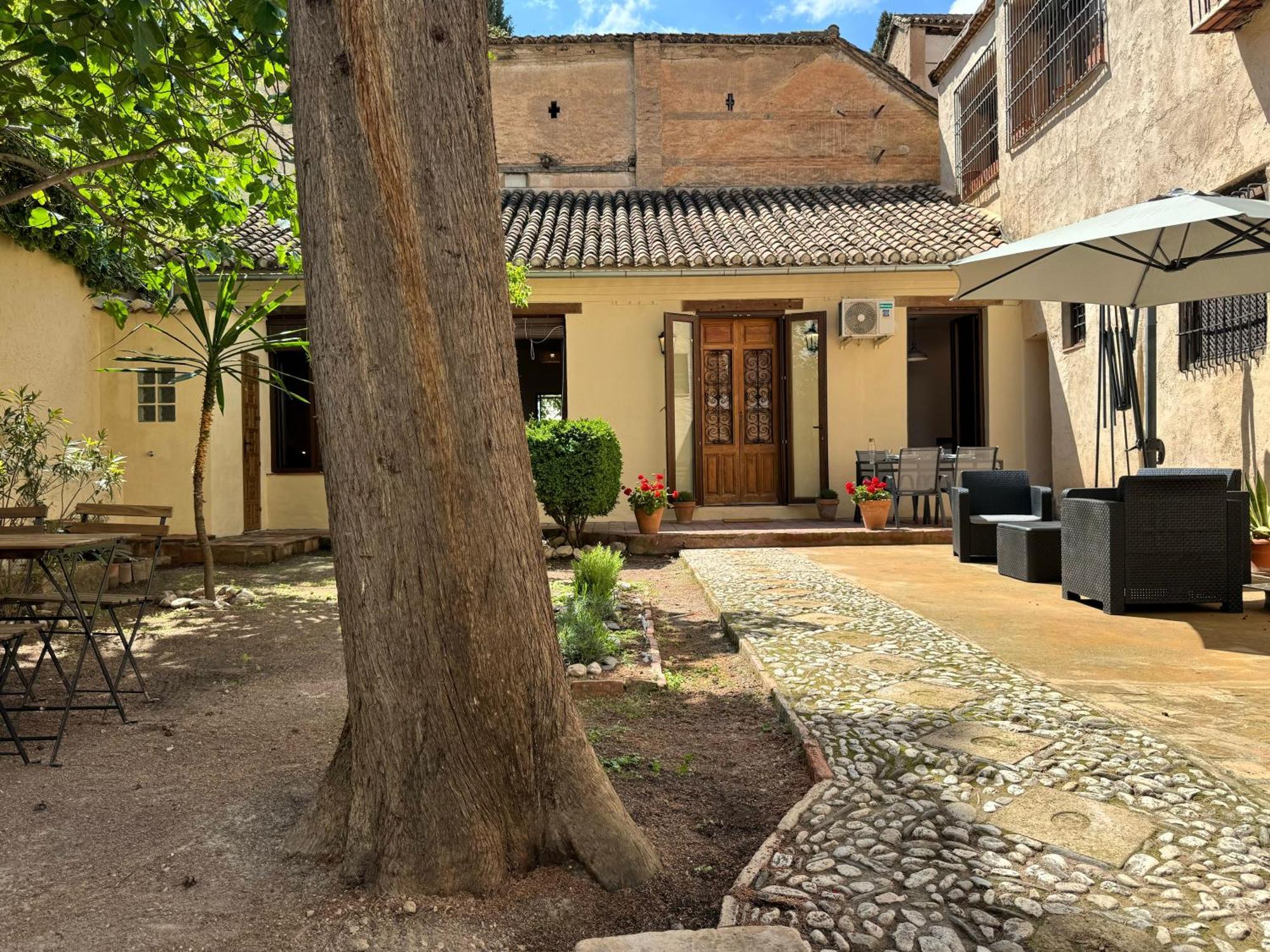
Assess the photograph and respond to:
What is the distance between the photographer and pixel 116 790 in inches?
112

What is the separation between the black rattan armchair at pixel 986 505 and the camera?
7.82 meters

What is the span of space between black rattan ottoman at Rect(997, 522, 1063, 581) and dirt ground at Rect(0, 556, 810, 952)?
10.1 feet

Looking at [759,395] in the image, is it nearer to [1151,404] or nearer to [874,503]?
[874,503]

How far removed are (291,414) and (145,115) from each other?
6993 mm

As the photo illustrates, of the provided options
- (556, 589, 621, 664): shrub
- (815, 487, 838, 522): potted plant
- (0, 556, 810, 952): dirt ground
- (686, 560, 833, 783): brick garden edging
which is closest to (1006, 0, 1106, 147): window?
(815, 487, 838, 522): potted plant

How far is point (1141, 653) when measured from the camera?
425 centimetres

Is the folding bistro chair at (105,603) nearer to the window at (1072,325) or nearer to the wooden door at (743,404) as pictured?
the wooden door at (743,404)

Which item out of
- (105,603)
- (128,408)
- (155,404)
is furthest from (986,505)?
(128,408)

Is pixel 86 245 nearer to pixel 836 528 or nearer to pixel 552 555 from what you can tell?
pixel 552 555

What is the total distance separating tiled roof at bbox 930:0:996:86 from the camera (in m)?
11.4

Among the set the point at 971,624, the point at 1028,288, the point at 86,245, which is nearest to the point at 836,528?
the point at 1028,288

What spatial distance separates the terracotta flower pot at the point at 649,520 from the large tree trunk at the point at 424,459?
759cm

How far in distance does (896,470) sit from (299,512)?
23.9 ft

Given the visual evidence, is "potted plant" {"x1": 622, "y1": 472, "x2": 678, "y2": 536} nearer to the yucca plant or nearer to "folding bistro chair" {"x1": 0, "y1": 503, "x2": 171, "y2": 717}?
"folding bistro chair" {"x1": 0, "y1": 503, "x2": 171, "y2": 717}
